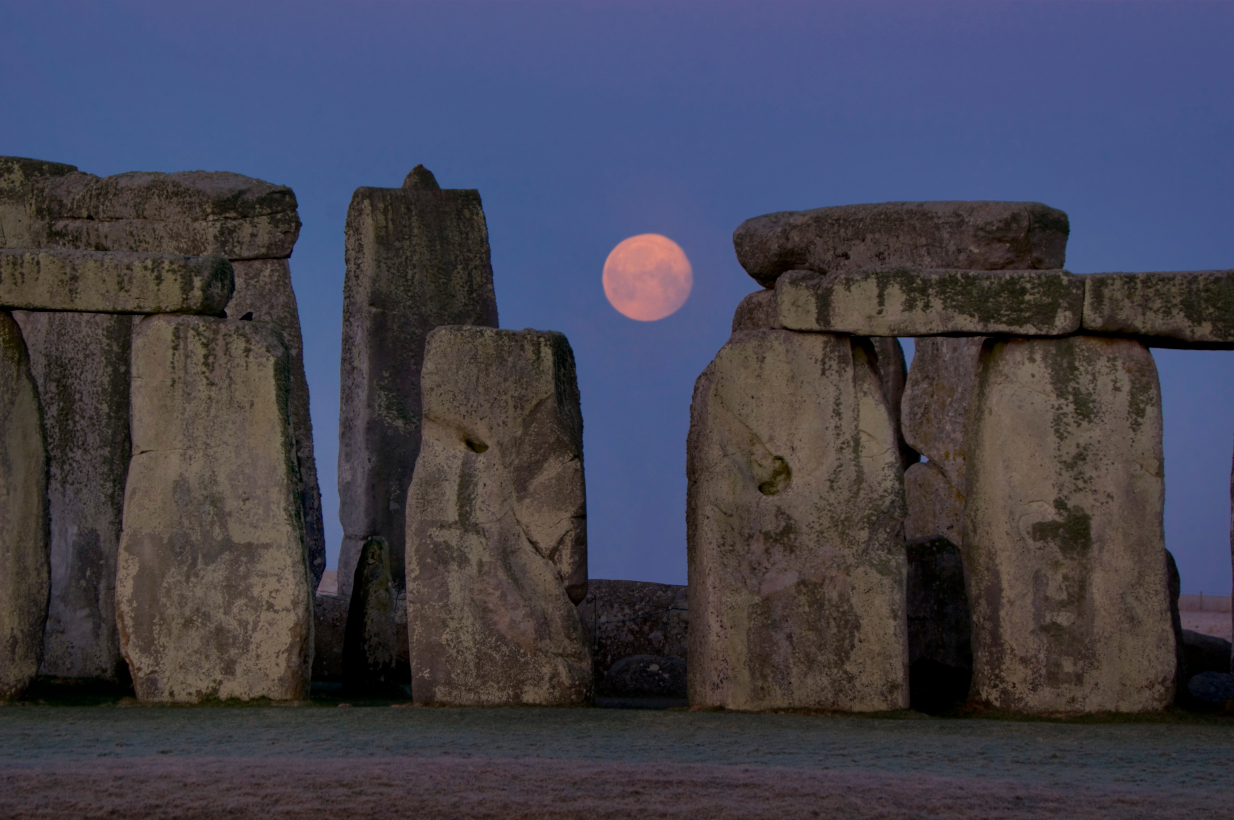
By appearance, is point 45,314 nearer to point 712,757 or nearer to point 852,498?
point 852,498

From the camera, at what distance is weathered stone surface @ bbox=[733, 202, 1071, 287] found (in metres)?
10.2

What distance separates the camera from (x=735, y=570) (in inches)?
A: 314

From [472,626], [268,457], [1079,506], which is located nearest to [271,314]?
[268,457]

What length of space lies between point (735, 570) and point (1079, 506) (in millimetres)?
1932

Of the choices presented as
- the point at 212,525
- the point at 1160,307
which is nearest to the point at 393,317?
the point at 212,525

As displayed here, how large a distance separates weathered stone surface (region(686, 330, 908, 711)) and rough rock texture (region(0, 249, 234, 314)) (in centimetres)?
306

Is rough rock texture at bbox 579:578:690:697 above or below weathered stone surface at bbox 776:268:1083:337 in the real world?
below

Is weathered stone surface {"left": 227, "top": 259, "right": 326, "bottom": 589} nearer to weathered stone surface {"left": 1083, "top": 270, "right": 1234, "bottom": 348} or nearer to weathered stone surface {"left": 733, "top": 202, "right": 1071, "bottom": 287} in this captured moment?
weathered stone surface {"left": 733, "top": 202, "right": 1071, "bottom": 287}

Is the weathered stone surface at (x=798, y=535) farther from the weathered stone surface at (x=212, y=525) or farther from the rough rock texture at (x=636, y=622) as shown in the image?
the rough rock texture at (x=636, y=622)

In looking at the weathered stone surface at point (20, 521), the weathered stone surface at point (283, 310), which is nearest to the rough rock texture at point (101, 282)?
the weathered stone surface at point (20, 521)

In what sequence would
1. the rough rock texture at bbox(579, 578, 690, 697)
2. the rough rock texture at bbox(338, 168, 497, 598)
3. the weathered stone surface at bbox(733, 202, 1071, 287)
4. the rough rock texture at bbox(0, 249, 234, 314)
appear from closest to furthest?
the rough rock texture at bbox(0, 249, 234, 314) → the weathered stone surface at bbox(733, 202, 1071, 287) → the rough rock texture at bbox(579, 578, 690, 697) → the rough rock texture at bbox(338, 168, 497, 598)

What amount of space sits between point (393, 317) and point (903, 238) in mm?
4107

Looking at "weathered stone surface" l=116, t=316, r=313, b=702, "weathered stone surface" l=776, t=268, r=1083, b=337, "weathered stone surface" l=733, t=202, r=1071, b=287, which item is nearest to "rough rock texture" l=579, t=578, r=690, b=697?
"weathered stone surface" l=733, t=202, r=1071, b=287

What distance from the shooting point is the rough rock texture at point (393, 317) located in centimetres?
1145
